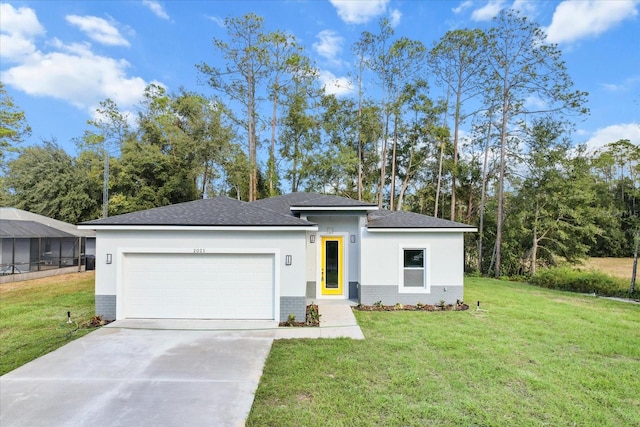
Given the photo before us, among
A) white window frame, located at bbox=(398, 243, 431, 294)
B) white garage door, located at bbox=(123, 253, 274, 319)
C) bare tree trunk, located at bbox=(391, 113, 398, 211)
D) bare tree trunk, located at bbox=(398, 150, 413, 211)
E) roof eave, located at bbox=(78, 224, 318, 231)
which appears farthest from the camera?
bare tree trunk, located at bbox=(398, 150, 413, 211)

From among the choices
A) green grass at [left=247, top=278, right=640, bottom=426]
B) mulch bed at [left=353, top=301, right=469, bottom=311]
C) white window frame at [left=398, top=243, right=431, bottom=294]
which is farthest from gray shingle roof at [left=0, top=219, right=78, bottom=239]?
white window frame at [left=398, top=243, right=431, bottom=294]

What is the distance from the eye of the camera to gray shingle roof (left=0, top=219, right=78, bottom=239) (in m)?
15.7

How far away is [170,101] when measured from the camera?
2548 centimetres

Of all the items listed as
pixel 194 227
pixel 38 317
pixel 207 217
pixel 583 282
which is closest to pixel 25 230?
pixel 38 317

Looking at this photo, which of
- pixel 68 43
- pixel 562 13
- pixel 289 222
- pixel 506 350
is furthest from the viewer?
pixel 68 43

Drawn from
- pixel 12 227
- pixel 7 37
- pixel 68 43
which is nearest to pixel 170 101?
pixel 68 43

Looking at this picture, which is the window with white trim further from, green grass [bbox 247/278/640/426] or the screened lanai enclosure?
the screened lanai enclosure

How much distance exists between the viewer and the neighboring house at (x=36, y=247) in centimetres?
1571

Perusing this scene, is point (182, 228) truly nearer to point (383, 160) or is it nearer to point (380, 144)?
point (383, 160)

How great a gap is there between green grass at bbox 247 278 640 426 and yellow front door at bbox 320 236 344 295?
285 centimetres

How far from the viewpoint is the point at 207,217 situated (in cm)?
873

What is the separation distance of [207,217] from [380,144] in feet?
56.3

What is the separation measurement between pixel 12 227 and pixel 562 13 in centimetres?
2778

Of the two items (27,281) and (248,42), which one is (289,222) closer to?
(27,281)
